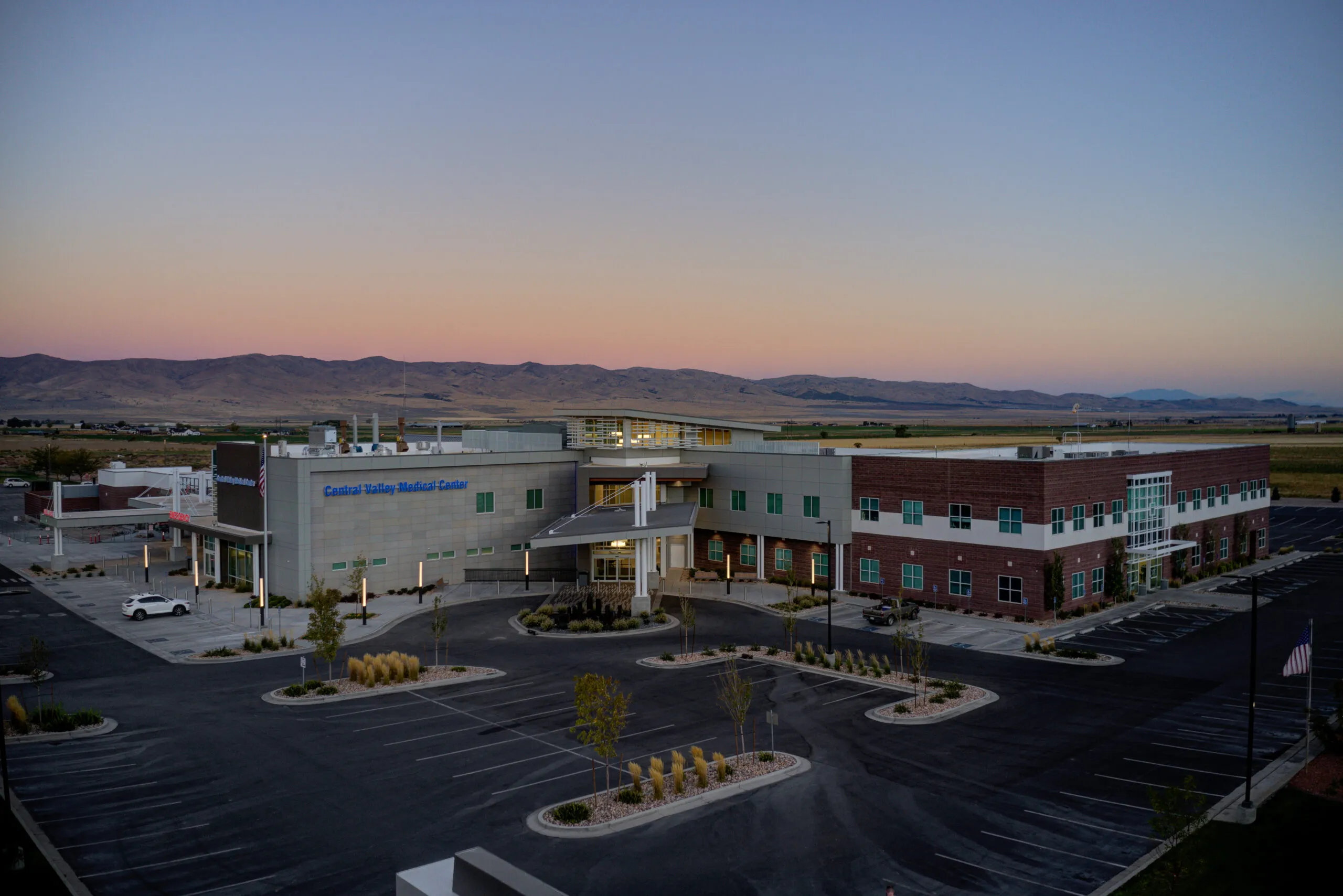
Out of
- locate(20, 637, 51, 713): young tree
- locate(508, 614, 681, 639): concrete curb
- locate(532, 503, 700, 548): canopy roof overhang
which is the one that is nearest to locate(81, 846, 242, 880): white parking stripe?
locate(20, 637, 51, 713): young tree

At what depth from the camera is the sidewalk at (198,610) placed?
152 ft

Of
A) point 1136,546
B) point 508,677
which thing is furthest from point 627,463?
point 1136,546

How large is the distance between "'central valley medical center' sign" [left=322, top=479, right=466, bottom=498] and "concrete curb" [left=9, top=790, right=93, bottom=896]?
105 feet

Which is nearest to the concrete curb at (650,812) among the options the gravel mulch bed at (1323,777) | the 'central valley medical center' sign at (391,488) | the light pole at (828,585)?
the light pole at (828,585)

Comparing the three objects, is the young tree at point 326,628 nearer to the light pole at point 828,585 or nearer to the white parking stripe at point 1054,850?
the light pole at point 828,585

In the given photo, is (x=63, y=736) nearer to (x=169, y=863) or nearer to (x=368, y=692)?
(x=368, y=692)

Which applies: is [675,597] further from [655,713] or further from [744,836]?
[744,836]

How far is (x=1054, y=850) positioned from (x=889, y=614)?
2788 cm

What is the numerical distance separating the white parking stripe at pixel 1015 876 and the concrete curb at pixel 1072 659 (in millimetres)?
22300

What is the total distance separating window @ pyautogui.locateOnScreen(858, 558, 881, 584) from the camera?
5838 cm

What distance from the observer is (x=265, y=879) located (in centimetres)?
→ 2075

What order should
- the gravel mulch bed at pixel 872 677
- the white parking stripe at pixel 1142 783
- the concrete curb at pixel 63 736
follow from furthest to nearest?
the gravel mulch bed at pixel 872 677
the concrete curb at pixel 63 736
the white parking stripe at pixel 1142 783

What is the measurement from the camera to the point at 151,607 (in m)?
51.4

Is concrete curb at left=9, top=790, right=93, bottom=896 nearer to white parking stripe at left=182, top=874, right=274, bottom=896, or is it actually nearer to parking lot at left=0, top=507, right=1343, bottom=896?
parking lot at left=0, top=507, right=1343, bottom=896
